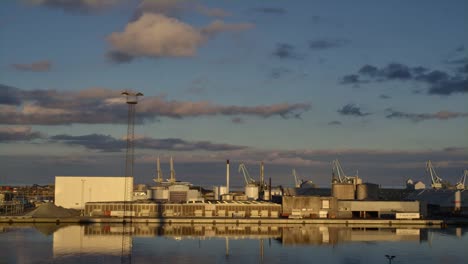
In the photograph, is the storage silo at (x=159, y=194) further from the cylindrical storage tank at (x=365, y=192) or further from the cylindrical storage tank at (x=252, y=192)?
the cylindrical storage tank at (x=365, y=192)

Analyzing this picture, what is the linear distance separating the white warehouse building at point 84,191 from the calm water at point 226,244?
1832 centimetres

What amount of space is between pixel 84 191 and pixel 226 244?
44.6m

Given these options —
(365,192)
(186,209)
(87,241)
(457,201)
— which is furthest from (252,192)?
(87,241)

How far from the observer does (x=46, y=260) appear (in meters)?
45.3

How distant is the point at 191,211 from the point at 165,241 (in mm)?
29299

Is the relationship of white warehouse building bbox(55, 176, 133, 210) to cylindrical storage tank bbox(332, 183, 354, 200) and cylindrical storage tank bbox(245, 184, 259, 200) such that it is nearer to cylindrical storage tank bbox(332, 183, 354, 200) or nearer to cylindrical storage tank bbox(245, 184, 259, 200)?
cylindrical storage tank bbox(245, 184, 259, 200)

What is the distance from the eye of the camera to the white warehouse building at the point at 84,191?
9556 centimetres

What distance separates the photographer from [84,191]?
9600cm

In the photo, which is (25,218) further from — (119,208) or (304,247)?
(304,247)

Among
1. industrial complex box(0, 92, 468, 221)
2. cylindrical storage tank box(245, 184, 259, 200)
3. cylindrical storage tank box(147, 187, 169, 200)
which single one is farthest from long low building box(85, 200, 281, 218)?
cylindrical storage tank box(245, 184, 259, 200)

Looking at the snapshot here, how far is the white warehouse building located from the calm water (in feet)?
60.1

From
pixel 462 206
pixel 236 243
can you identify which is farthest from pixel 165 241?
pixel 462 206

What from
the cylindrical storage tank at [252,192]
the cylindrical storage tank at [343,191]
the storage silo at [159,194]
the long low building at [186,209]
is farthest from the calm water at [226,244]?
the cylindrical storage tank at [252,192]

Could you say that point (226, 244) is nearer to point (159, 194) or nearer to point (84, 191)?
point (84, 191)
